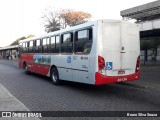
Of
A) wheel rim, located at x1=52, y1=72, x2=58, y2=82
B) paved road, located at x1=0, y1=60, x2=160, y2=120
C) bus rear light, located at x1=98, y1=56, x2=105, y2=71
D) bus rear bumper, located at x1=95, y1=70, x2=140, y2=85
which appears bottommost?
paved road, located at x1=0, y1=60, x2=160, y2=120

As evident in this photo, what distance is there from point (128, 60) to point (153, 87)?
172cm

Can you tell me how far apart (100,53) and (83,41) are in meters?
1.26

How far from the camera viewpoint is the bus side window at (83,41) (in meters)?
10.3

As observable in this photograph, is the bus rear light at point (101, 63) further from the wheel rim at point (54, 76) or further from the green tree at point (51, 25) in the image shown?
the green tree at point (51, 25)

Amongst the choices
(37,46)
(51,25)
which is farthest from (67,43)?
(51,25)

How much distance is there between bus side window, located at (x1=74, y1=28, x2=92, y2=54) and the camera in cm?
1032

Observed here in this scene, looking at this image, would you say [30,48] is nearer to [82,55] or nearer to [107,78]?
[82,55]

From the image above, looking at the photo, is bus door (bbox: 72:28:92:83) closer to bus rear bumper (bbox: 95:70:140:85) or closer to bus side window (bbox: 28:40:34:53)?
bus rear bumper (bbox: 95:70:140:85)

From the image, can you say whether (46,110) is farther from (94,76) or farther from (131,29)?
(131,29)

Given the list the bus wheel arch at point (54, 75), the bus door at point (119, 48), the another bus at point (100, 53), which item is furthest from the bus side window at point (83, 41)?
the bus wheel arch at point (54, 75)

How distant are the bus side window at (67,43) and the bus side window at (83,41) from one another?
547 millimetres

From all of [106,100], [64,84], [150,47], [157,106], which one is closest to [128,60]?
[106,100]

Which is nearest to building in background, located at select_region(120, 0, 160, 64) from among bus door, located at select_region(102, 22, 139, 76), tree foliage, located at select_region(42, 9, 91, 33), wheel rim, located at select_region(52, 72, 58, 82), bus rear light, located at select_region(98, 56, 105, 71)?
bus door, located at select_region(102, 22, 139, 76)

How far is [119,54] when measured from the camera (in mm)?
10305
